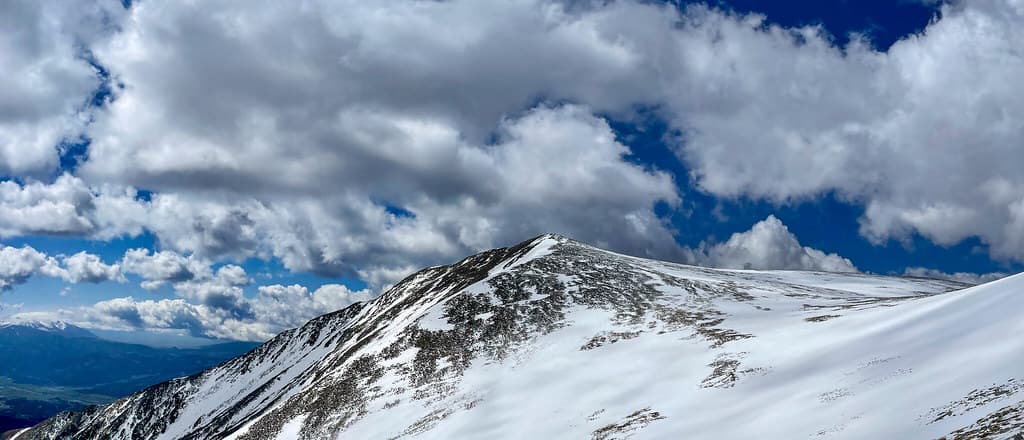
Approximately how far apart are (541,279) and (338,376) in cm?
3041

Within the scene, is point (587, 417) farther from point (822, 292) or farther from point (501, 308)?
point (822, 292)

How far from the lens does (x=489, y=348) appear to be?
6450 cm

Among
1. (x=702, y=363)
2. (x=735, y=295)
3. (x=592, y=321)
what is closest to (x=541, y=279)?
(x=592, y=321)

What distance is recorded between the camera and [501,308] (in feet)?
238

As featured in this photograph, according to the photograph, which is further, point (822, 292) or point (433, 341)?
point (822, 292)

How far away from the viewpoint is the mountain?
2609 cm

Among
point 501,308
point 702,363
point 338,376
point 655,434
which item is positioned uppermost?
point 501,308

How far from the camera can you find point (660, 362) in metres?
49.3

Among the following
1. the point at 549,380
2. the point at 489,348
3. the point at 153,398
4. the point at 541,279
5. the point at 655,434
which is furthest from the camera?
the point at 153,398

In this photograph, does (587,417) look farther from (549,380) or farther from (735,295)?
(735,295)

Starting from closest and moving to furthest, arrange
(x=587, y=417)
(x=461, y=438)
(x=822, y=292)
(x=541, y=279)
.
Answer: (x=587, y=417) → (x=461, y=438) → (x=541, y=279) → (x=822, y=292)

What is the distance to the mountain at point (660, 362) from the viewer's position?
26094 mm

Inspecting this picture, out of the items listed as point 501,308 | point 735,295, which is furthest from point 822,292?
point 501,308

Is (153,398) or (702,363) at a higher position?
(153,398)
